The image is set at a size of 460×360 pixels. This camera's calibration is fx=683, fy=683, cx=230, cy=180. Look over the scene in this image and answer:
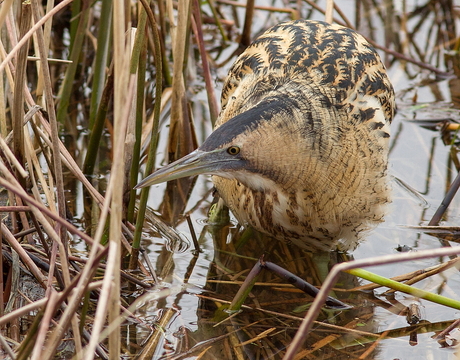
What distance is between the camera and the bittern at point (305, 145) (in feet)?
8.52

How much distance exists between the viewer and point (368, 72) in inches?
132

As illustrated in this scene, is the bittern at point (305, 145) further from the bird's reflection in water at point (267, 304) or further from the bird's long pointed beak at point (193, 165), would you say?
the bird's reflection in water at point (267, 304)

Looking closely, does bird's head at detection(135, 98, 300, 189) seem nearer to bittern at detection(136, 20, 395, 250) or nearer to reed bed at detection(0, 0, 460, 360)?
bittern at detection(136, 20, 395, 250)

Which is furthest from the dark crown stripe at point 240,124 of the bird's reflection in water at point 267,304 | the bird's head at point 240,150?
the bird's reflection in water at point 267,304

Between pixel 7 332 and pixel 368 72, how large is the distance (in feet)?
6.67

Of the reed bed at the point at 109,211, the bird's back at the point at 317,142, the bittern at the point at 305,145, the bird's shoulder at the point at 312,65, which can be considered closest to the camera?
the reed bed at the point at 109,211

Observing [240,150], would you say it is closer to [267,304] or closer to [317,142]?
[317,142]

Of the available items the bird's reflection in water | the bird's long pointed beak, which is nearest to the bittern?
the bird's long pointed beak

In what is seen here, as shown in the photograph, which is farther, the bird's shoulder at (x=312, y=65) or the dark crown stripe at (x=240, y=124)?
the bird's shoulder at (x=312, y=65)

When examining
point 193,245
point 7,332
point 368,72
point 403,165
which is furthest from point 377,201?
point 7,332

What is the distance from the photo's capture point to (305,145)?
9.20 ft

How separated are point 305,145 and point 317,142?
0.08 metres

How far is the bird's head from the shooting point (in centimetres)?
251

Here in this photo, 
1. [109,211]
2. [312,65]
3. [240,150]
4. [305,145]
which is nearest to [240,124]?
[240,150]
